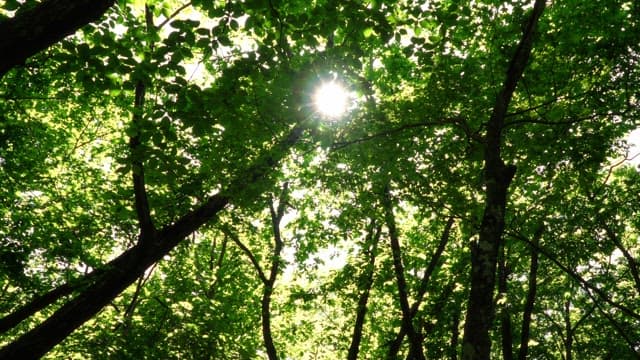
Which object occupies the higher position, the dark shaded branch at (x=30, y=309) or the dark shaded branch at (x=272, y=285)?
the dark shaded branch at (x=272, y=285)

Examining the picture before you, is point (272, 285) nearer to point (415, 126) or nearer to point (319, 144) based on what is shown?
point (319, 144)

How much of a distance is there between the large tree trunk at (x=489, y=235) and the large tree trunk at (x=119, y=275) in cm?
323

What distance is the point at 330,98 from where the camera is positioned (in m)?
6.17

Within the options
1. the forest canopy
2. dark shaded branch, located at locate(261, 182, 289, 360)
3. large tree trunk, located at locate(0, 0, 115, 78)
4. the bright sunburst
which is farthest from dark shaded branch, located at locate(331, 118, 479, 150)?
dark shaded branch, located at locate(261, 182, 289, 360)

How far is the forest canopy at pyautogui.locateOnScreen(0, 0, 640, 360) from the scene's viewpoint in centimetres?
521

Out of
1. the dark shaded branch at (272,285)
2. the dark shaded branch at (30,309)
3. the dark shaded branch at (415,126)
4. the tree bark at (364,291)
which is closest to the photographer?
the dark shaded branch at (30,309)

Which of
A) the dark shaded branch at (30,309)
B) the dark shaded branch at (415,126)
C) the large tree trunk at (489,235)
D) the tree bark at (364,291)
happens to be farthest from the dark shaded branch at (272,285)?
the large tree trunk at (489,235)

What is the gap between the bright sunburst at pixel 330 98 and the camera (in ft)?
18.6

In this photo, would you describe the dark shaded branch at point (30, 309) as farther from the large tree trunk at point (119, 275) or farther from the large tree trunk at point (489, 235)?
the large tree trunk at point (489, 235)

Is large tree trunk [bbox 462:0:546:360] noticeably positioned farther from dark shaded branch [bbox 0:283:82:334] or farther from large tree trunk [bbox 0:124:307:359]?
dark shaded branch [bbox 0:283:82:334]

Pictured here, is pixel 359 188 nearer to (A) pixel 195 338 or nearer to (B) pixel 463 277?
(A) pixel 195 338

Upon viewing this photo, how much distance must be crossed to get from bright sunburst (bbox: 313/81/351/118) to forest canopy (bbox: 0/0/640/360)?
1.9 inches

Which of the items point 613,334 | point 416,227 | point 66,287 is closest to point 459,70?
point 416,227

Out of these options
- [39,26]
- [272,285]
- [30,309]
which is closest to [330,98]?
[39,26]
